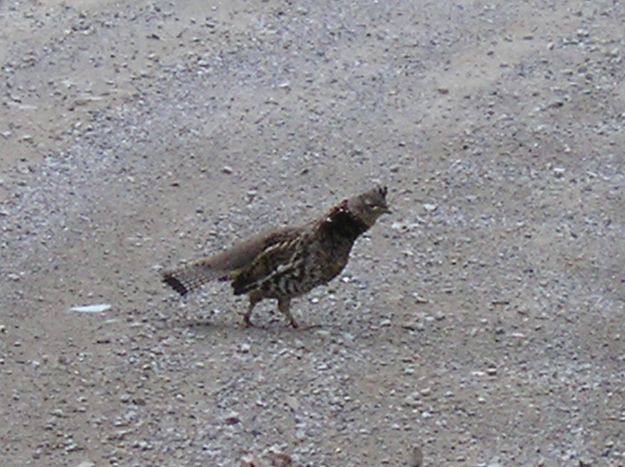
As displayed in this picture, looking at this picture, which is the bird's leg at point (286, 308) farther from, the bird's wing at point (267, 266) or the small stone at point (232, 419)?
the small stone at point (232, 419)

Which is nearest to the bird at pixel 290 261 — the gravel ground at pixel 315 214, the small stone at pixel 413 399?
the gravel ground at pixel 315 214

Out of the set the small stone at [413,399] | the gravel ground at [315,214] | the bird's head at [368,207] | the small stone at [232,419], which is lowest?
the gravel ground at [315,214]

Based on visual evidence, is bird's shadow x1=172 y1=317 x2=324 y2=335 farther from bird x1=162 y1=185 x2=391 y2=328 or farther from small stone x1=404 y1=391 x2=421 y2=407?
small stone x1=404 y1=391 x2=421 y2=407

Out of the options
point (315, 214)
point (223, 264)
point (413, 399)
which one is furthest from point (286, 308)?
point (315, 214)

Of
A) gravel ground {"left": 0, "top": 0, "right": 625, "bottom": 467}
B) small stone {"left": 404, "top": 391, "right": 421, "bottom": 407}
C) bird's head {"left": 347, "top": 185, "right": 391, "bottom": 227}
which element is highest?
bird's head {"left": 347, "top": 185, "right": 391, "bottom": 227}

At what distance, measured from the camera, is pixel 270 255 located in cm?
762

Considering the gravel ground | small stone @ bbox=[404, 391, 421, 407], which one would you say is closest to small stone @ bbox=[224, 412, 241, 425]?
the gravel ground

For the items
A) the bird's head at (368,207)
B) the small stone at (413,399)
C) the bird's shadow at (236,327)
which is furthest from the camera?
the bird's head at (368,207)

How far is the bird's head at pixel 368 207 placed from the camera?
7.63m

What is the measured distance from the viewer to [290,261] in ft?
24.8

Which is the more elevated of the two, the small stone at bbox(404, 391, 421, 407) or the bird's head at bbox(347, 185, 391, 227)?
the bird's head at bbox(347, 185, 391, 227)

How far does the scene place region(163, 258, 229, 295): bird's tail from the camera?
25.1ft

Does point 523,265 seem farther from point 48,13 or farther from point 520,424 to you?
point 48,13

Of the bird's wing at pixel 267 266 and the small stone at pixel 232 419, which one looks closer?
the small stone at pixel 232 419
